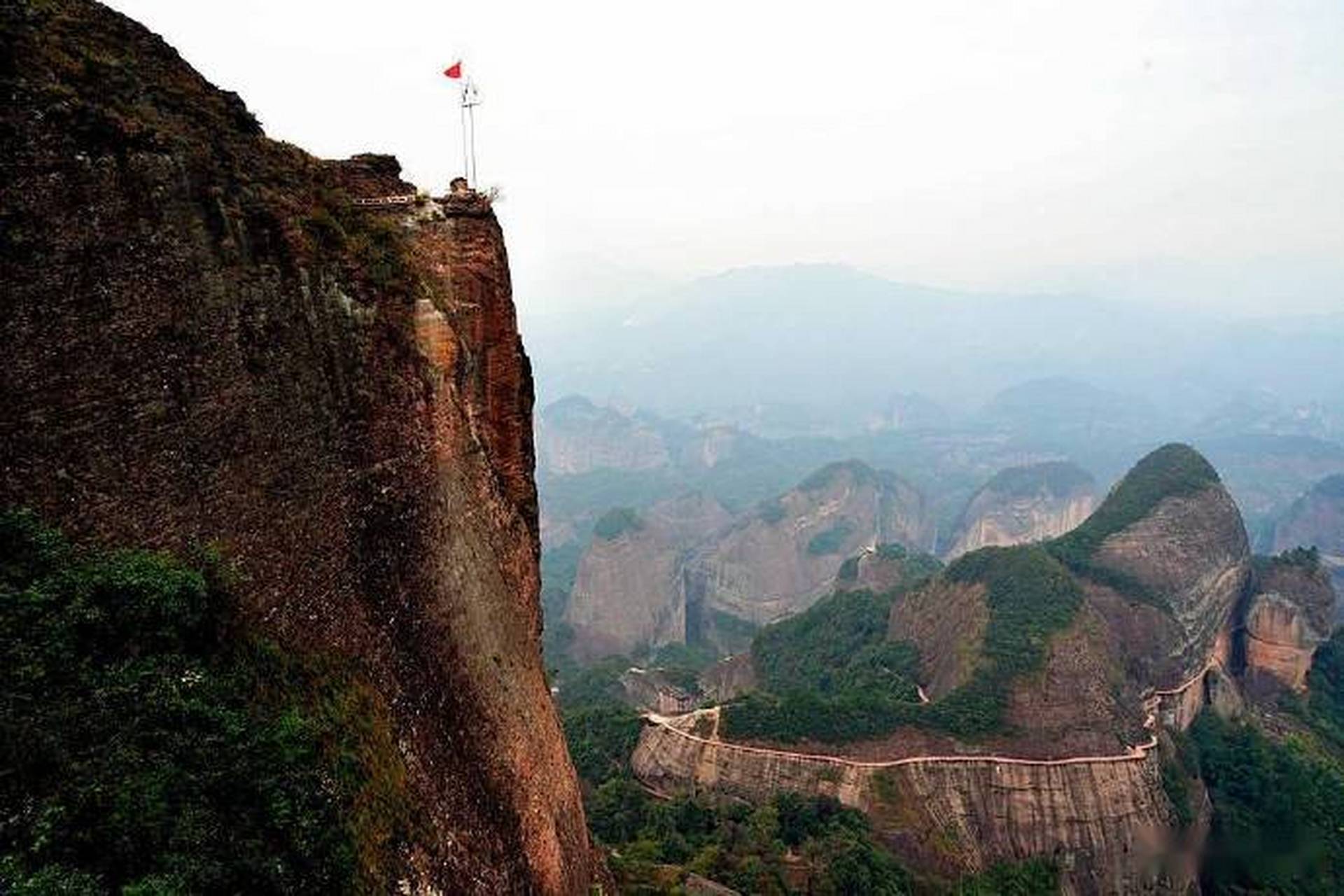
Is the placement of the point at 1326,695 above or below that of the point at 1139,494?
below

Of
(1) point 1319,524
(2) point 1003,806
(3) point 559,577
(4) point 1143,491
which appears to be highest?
(4) point 1143,491

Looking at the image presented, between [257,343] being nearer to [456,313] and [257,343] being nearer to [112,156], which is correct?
[112,156]

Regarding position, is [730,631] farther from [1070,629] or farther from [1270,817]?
[1270,817]

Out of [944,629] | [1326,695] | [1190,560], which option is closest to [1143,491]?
[1190,560]

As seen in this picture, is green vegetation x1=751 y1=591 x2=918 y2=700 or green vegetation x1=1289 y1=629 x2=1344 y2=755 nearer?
green vegetation x1=1289 y1=629 x2=1344 y2=755

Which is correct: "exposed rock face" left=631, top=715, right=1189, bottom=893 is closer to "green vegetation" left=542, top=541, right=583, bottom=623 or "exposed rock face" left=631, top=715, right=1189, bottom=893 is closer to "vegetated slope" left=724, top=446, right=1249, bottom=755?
"vegetated slope" left=724, top=446, right=1249, bottom=755

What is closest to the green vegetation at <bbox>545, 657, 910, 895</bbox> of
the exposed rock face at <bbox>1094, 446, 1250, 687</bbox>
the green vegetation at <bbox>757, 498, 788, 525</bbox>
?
the exposed rock face at <bbox>1094, 446, 1250, 687</bbox>

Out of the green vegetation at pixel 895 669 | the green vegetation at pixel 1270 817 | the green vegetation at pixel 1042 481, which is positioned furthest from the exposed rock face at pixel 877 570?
the green vegetation at pixel 1042 481
